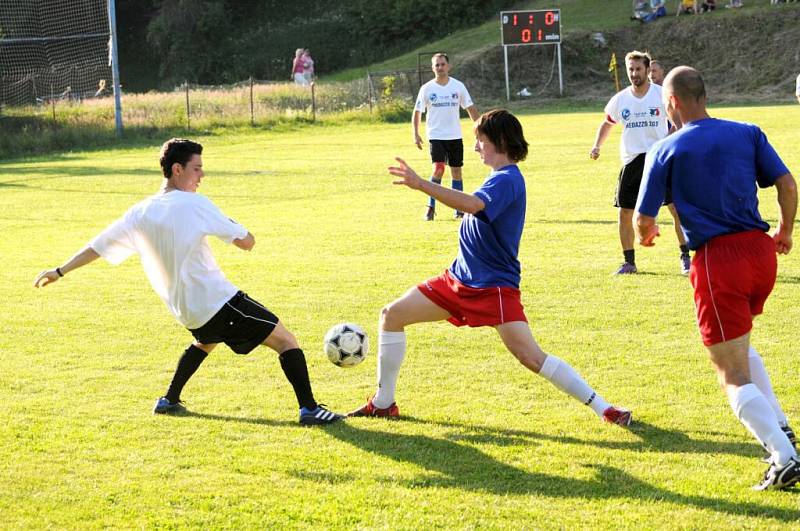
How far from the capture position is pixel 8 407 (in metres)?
6.96

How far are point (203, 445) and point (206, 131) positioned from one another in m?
29.4

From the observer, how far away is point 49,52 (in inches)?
1565

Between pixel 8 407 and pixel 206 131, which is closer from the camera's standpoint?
pixel 8 407

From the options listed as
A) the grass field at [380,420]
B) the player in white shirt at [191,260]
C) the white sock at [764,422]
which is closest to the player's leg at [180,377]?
the grass field at [380,420]

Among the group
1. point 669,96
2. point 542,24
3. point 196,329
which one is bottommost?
point 196,329

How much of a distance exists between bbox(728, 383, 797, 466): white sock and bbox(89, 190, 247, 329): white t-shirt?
9.19 ft

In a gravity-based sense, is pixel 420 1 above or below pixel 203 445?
above

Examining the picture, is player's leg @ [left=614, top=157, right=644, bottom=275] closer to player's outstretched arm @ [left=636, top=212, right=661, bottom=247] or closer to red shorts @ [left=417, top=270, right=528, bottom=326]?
red shorts @ [left=417, top=270, right=528, bottom=326]

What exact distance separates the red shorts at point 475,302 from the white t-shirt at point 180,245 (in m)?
1.16

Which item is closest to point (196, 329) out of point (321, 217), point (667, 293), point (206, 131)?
point (667, 293)

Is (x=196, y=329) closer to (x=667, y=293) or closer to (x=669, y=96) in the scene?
(x=669, y=96)

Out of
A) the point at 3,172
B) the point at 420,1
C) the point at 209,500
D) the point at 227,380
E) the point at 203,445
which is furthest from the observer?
the point at 420,1

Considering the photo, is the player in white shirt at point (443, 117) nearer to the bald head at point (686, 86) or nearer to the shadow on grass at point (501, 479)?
the shadow on grass at point (501, 479)

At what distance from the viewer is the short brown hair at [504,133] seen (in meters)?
5.88
